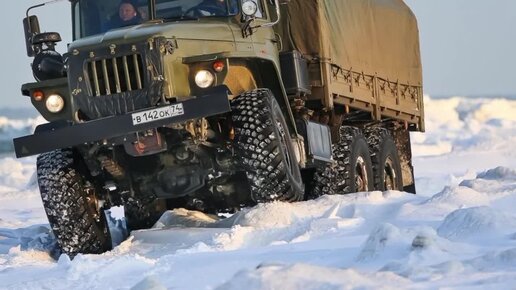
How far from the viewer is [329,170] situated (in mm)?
12508

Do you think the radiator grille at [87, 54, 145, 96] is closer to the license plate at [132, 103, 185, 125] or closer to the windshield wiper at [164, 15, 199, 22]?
the license plate at [132, 103, 185, 125]

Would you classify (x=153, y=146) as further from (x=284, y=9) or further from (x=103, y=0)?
(x=284, y=9)

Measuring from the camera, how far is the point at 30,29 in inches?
428

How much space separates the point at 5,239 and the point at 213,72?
3.79 meters

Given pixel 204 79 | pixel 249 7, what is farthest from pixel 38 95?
pixel 249 7

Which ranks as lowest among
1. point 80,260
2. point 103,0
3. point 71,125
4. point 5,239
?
point 5,239

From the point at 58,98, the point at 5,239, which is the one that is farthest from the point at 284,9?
the point at 5,239

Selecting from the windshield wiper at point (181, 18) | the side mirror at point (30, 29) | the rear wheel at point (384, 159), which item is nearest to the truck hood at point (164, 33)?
the windshield wiper at point (181, 18)

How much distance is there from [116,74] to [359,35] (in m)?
4.95

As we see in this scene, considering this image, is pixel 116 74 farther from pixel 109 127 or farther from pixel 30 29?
pixel 30 29

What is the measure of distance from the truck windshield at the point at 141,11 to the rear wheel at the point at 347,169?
2.59 meters

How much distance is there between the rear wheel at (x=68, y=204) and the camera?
33.6 ft

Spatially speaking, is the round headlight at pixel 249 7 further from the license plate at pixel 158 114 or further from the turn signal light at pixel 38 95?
the turn signal light at pixel 38 95

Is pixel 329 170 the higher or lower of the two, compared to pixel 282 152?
lower
